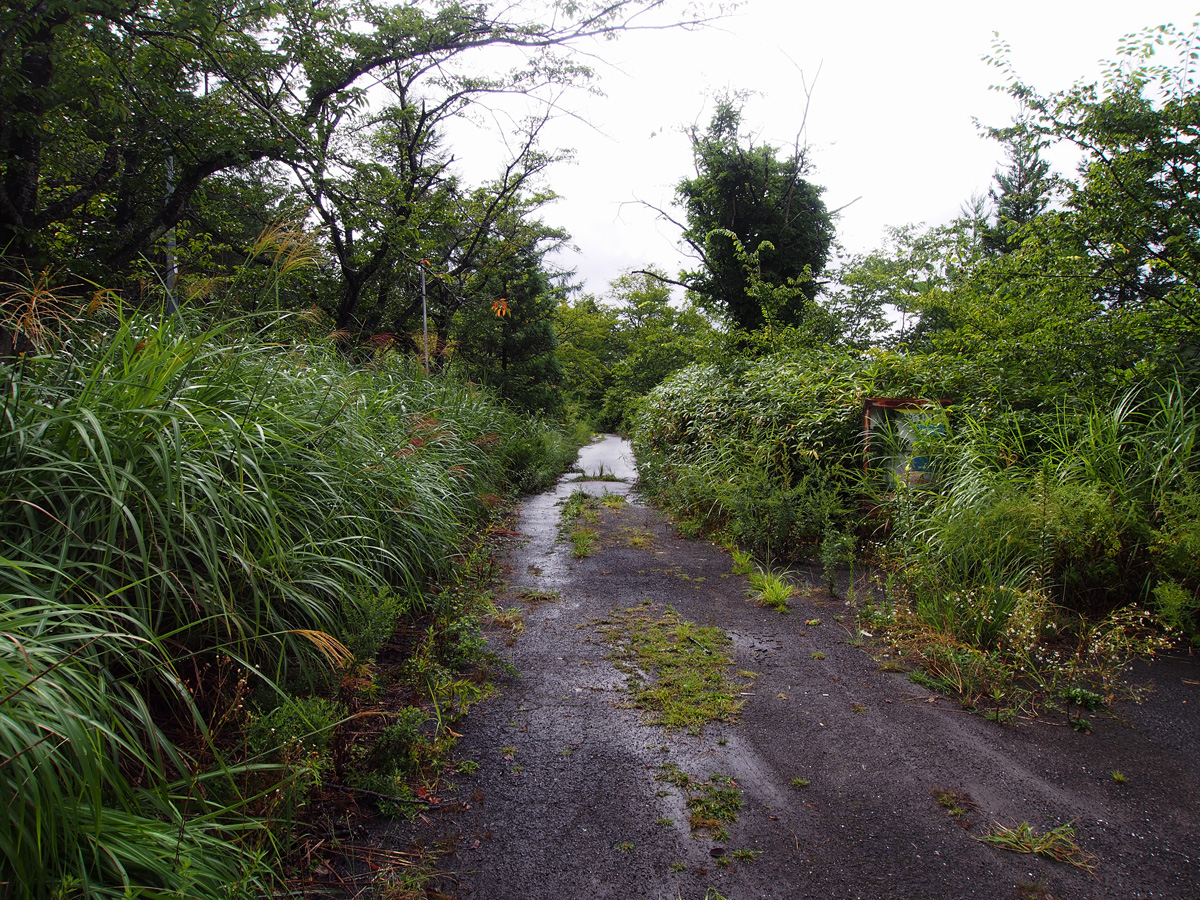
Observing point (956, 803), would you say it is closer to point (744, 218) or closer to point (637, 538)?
point (637, 538)

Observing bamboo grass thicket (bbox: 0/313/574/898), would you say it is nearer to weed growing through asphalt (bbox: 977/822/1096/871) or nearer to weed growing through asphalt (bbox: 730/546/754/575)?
weed growing through asphalt (bbox: 977/822/1096/871)

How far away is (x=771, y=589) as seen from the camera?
154 inches

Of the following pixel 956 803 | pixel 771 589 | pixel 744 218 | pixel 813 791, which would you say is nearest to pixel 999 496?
pixel 771 589

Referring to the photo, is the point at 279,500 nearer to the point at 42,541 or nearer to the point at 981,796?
the point at 42,541

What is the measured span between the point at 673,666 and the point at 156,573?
7.43ft

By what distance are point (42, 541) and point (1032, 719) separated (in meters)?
3.65

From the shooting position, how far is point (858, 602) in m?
3.81

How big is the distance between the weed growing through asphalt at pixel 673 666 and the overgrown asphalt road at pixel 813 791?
9 centimetres

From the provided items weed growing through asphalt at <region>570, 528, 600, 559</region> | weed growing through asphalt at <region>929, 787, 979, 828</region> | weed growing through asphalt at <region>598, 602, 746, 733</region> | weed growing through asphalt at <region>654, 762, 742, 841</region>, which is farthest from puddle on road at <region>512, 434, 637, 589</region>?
weed growing through asphalt at <region>929, 787, 979, 828</region>

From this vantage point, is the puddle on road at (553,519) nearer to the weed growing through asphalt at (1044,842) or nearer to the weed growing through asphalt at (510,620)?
the weed growing through asphalt at (510,620)

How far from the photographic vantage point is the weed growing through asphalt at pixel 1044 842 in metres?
1.66

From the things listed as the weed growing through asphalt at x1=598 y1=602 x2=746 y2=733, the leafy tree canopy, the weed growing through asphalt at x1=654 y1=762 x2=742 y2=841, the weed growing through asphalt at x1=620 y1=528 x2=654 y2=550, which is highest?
the leafy tree canopy

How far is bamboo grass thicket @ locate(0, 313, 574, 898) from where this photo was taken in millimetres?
1196

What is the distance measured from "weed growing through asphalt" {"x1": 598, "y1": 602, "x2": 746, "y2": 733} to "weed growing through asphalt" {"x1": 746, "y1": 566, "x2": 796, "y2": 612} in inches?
24.1
